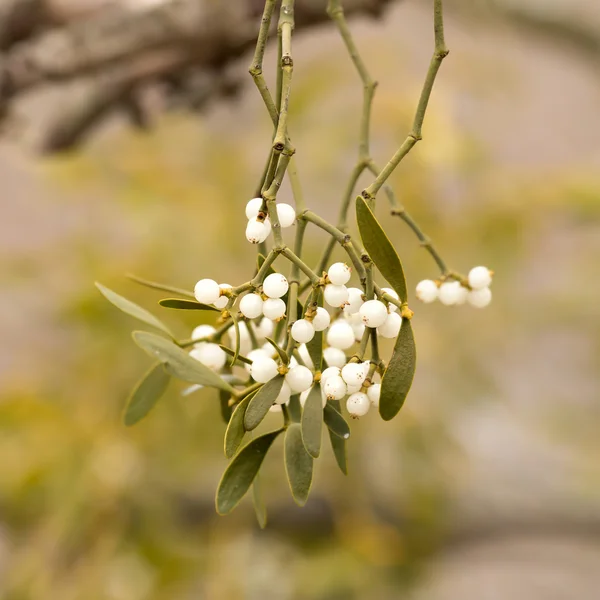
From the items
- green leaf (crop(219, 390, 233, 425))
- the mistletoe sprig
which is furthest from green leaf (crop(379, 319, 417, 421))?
green leaf (crop(219, 390, 233, 425))

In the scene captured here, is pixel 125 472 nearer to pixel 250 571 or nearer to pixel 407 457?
pixel 250 571

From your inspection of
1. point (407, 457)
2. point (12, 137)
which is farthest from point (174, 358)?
Result: point (407, 457)

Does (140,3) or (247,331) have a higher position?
(140,3)

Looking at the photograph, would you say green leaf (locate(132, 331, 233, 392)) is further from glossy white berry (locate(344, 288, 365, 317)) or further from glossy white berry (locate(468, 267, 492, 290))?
glossy white berry (locate(468, 267, 492, 290))

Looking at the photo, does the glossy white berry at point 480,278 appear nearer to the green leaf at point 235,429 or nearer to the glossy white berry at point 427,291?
the glossy white berry at point 427,291

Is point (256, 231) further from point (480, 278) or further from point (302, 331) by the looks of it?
point (480, 278)

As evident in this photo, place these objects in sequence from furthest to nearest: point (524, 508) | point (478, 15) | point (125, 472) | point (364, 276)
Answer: point (524, 508), point (125, 472), point (478, 15), point (364, 276)
